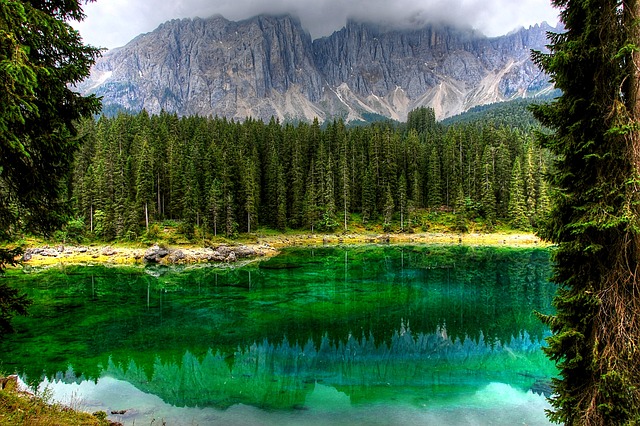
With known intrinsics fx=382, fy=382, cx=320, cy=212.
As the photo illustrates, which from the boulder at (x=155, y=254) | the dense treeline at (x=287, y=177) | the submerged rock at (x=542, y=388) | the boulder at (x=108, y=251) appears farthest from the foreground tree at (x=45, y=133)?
the dense treeline at (x=287, y=177)

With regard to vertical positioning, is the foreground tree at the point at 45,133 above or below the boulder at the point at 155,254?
above

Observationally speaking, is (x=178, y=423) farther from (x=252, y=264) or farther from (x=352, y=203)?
(x=352, y=203)

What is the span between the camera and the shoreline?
55625 millimetres

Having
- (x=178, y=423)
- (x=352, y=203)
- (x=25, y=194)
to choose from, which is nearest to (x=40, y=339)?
(x=178, y=423)

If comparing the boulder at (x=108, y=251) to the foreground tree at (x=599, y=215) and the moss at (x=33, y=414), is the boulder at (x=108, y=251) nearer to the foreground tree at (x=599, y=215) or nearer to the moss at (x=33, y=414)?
the moss at (x=33, y=414)

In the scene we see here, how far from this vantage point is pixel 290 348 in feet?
72.9

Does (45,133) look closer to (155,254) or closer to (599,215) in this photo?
(599,215)

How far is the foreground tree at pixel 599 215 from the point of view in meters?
8.24

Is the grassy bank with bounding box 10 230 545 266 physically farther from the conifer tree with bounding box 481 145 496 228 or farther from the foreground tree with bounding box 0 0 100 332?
the foreground tree with bounding box 0 0 100 332

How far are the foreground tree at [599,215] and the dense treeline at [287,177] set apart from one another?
6344 centimetres

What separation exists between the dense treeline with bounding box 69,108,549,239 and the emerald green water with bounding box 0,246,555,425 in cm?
2905

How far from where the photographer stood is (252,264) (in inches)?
2189

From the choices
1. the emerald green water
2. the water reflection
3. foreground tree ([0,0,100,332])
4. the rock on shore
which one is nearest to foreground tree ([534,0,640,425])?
the emerald green water

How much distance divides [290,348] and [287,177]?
75.8m
